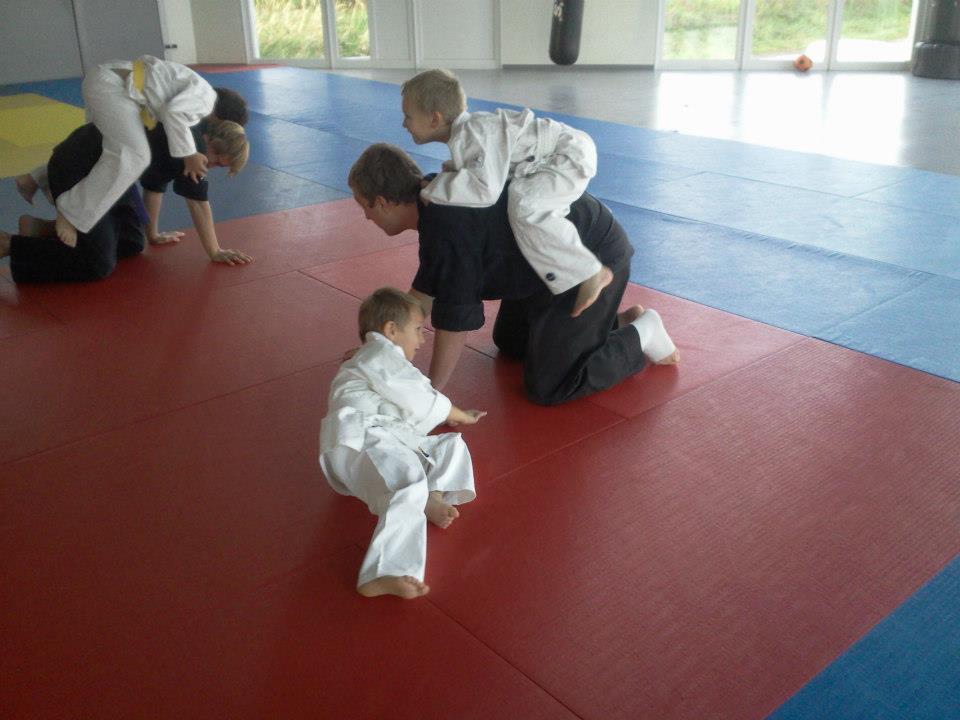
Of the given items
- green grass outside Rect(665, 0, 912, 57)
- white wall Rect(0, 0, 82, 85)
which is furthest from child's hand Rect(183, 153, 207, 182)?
green grass outside Rect(665, 0, 912, 57)

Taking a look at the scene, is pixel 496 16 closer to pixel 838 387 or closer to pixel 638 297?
pixel 638 297

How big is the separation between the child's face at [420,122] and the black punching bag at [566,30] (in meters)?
9.27

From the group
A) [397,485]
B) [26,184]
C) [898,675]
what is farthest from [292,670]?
[26,184]

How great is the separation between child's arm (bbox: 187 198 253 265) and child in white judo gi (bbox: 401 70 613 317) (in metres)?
2.01

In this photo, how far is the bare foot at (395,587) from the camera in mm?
2227

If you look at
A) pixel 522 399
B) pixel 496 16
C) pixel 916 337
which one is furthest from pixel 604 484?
pixel 496 16

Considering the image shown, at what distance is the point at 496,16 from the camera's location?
12.5 m

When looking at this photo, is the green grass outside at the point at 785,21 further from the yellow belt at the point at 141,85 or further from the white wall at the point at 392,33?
the yellow belt at the point at 141,85

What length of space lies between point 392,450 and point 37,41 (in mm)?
11301

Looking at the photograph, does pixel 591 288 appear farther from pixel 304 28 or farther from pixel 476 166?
pixel 304 28

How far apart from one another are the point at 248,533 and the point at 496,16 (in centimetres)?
1134

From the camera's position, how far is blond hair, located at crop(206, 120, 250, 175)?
4.05 m

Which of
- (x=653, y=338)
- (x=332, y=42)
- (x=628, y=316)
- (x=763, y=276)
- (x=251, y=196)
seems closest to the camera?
(x=653, y=338)

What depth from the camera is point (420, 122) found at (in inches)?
111
